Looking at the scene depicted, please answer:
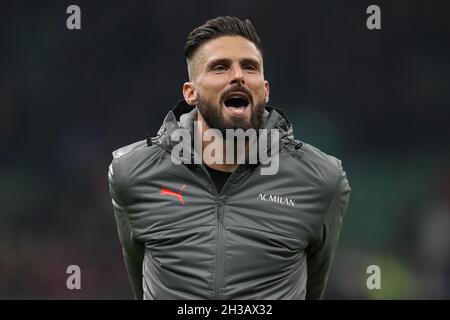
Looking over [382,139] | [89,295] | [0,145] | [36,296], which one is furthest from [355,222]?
[0,145]

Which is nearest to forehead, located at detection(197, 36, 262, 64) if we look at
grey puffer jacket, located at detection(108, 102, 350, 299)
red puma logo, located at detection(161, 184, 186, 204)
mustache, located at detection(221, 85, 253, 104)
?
mustache, located at detection(221, 85, 253, 104)

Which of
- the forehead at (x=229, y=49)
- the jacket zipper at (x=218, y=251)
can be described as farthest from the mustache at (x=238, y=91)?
the jacket zipper at (x=218, y=251)

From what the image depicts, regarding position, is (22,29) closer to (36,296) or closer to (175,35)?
(175,35)

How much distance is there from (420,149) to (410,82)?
63cm

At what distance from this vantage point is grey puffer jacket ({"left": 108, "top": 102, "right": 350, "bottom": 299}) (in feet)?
7.89

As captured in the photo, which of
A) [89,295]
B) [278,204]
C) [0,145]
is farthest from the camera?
[0,145]

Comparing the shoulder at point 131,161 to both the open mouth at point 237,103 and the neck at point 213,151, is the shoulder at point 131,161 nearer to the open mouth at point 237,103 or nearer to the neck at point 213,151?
the neck at point 213,151

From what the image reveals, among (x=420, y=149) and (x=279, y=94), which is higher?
(x=279, y=94)

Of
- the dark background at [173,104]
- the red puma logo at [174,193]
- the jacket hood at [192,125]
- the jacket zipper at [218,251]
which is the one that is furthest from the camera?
the dark background at [173,104]

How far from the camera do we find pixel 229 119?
257 centimetres

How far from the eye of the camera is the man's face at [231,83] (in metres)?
2.56

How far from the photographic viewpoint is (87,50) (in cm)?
700

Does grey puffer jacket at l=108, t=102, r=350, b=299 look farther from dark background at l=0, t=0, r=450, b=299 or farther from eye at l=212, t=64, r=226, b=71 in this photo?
dark background at l=0, t=0, r=450, b=299

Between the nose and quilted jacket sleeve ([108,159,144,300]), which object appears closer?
the nose
